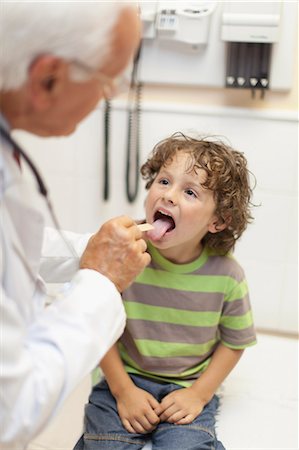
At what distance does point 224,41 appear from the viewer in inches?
62.0

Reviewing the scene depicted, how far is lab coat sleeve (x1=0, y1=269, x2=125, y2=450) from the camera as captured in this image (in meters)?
0.76

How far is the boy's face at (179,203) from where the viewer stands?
1.22 metres

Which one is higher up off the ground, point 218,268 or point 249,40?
point 249,40

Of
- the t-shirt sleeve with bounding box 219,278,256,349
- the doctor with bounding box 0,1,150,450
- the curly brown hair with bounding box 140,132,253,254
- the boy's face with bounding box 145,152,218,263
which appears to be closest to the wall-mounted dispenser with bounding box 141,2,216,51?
the curly brown hair with bounding box 140,132,253,254

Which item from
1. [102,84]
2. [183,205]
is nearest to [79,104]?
[102,84]

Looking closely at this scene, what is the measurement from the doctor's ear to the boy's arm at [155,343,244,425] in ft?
2.54

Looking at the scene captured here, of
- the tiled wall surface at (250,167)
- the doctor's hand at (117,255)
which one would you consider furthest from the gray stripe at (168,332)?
the tiled wall surface at (250,167)

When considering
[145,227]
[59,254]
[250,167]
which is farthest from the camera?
[250,167]

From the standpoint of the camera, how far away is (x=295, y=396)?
1474 mm

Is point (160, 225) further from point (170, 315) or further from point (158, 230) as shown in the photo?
point (170, 315)

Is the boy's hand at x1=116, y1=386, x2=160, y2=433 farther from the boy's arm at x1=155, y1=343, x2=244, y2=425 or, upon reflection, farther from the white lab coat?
the white lab coat

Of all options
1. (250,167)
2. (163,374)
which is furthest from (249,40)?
(163,374)

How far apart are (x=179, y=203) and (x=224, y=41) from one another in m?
0.61

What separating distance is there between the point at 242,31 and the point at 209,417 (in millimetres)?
996
